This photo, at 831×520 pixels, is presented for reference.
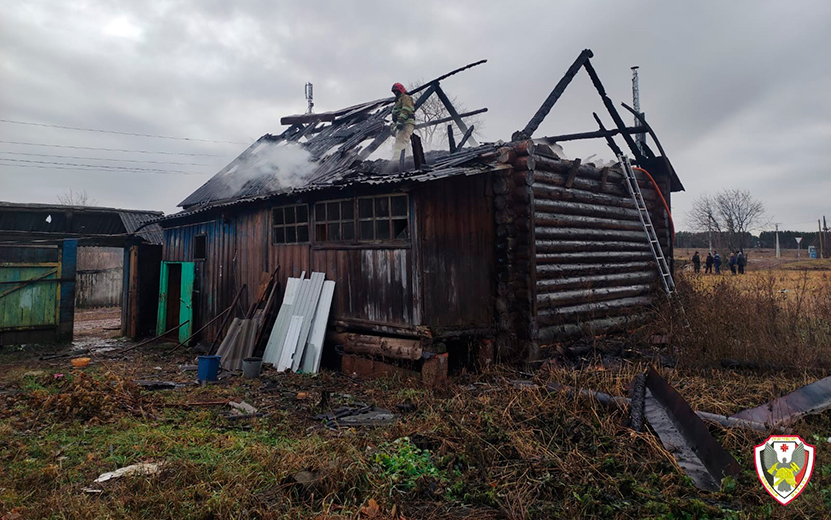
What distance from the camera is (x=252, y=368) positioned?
8469 mm

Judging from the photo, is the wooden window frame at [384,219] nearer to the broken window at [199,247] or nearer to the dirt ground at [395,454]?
the dirt ground at [395,454]

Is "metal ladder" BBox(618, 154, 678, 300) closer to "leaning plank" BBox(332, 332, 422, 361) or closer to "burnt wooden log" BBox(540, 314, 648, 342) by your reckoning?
"burnt wooden log" BBox(540, 314, 648, 342)

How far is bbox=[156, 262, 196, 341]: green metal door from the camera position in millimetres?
12648

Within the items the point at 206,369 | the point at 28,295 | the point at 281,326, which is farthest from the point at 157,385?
the point at 28,295

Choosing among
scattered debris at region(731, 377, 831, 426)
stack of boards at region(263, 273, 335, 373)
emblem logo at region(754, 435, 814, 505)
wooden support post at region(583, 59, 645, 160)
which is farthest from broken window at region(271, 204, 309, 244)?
emblem logo at region(754, 435, 814, 505)

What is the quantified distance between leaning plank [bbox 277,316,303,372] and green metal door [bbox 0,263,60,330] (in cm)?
806

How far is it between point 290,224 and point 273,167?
150 inches

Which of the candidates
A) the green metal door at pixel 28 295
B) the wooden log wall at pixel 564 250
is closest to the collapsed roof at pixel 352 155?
the wooden log wall at pixel 564 250

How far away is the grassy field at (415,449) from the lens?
3.36m

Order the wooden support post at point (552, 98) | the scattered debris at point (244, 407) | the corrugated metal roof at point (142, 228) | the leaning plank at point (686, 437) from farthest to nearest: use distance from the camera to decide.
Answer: the corrugated metal roof at point (142, 228), the wooden support post at point (552, 98), the scattered debris at point (244, 407), the leaning plank at point (686, 437)

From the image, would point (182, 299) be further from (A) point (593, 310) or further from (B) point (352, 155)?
(A) point (593, 310)

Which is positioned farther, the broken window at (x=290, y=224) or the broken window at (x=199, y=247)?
the broken window at (x=199, y=247)

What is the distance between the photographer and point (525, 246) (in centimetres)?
784

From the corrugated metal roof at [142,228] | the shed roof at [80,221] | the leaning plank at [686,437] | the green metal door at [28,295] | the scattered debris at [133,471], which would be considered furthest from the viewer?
the corrugated metal roof at [142,228]
